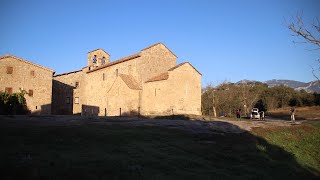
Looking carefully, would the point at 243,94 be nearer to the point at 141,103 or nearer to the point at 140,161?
the point at 141,103

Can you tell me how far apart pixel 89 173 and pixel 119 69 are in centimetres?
3294

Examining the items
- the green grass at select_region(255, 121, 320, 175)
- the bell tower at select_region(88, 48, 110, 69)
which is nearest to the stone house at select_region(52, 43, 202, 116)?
the bell tower at select_region(88, 48, 110, 69)

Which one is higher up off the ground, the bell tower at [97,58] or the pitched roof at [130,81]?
the bell tower at [97,58]

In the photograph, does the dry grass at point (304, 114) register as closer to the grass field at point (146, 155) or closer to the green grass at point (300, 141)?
the green grass at point (300, 141)

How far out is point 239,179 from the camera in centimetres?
969

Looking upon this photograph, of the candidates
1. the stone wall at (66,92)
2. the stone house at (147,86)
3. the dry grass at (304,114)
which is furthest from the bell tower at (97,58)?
the dry grass at (304,114)

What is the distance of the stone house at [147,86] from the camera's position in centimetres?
3384

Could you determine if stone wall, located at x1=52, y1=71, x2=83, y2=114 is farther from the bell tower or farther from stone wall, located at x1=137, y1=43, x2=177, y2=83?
stone wall, located at x1=137, y1=43, x2=177, y2=83

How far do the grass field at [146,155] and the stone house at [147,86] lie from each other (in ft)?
55.7

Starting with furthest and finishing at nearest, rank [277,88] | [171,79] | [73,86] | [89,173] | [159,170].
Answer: [277,88]
[73,86]
[171,79]
[159,170]
[89,173]

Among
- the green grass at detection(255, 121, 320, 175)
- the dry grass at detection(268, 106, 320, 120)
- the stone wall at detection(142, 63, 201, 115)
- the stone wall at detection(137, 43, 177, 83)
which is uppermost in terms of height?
the stone wall at detection(137, 43, 177, 83)

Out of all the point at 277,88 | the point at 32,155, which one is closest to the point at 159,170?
the point at 32,155

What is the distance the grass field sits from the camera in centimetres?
803

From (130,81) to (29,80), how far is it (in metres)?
14.9
